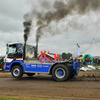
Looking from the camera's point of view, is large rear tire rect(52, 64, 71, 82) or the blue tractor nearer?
large rear tire rect(52, 64, 71, 82)

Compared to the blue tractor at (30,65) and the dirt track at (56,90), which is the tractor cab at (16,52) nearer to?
the blue tractor at (30,65)

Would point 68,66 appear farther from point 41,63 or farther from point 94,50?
point 94,50

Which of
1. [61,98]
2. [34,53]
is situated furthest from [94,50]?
[61,98]

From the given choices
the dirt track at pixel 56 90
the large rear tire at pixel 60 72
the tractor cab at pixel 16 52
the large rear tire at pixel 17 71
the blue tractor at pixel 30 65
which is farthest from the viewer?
the tractor cab at pixel 16 52

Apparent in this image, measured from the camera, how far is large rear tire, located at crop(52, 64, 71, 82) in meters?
7.81

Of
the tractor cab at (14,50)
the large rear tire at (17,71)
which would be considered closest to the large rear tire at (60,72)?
the large rear tire at (17,71)

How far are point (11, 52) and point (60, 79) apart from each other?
394 centimetres

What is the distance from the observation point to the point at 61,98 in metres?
4.62

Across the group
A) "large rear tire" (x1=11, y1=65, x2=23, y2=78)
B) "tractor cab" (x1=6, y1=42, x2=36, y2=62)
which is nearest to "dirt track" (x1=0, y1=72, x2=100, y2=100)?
"large rear tire" (x1=11, y1=65, x2=23, y2=78)

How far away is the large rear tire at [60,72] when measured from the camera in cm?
781

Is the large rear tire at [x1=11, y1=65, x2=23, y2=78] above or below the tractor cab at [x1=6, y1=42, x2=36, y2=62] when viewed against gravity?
below

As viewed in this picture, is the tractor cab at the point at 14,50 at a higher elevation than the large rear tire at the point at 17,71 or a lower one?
higher

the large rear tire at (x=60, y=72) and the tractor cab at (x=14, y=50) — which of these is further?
the tractor cab at (x=14, y=50)

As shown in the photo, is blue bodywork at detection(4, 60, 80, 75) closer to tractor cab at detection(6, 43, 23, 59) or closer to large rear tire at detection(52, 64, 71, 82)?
large rear tire at detection(52, 64, 71, 82)
